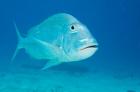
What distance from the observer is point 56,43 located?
300 cm

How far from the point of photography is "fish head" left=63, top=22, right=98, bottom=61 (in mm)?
2713

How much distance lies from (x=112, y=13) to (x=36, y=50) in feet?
434

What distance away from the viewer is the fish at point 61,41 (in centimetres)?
277

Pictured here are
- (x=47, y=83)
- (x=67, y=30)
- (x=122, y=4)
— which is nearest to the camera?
(x=67, y=30)

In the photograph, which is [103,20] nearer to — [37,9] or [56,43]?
[37,9]

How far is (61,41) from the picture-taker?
2986mm

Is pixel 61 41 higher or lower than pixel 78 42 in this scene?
higher

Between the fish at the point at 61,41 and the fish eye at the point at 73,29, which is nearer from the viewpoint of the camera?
the fish at the point at 61,41

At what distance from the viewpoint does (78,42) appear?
2816 millimetres

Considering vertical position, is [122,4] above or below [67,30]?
above

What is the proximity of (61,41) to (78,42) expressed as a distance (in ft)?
0.77

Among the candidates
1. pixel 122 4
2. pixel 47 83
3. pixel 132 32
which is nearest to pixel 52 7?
pixel 122 4

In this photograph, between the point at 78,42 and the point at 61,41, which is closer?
the point at 78,42

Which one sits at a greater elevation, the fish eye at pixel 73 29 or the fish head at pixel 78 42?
the fish eye at pixel 73 29
